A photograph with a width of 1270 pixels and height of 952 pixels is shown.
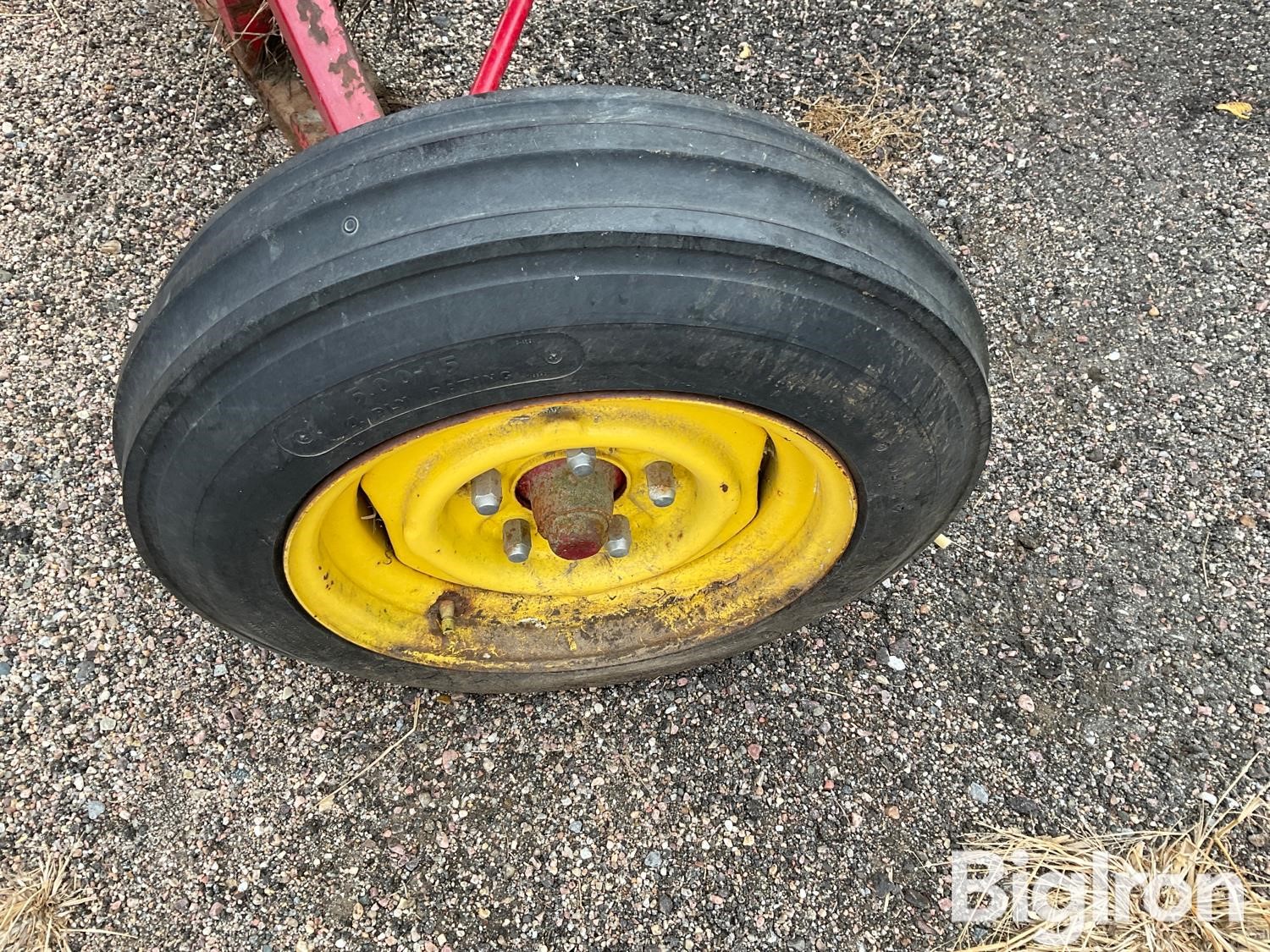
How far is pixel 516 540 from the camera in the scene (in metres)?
1.83

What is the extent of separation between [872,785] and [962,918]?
30 cm

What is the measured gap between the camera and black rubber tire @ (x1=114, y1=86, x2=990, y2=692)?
3.92ft

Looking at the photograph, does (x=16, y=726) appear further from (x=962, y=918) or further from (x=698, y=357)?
(x=962, y=918)

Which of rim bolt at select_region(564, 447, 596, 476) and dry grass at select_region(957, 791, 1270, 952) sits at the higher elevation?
rim bolt at select_region(564, 447, 596, 476)

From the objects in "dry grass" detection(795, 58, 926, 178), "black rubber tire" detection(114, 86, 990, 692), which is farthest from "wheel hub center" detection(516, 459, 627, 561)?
"dry grass" detection(795, 58, 926, 178)

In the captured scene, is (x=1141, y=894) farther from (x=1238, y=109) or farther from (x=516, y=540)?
(x=1238, y=109)

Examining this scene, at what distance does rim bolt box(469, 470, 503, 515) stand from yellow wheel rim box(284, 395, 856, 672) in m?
0.04

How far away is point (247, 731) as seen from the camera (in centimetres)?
209

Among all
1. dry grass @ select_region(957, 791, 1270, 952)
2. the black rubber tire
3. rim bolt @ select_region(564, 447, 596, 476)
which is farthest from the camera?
dry grass @ select_region(957, 791, 1270, 952)

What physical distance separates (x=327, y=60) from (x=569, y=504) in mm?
965

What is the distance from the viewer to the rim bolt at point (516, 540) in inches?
71.2

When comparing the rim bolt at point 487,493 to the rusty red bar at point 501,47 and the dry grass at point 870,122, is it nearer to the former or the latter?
the rusty red bar at point 501,47

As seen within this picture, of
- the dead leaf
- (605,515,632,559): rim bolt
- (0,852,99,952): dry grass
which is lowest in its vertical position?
(0,852,99,952): dry grass

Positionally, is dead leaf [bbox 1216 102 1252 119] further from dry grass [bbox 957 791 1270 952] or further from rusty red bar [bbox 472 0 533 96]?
rusty red bar [bbox 472 0 533 96]
